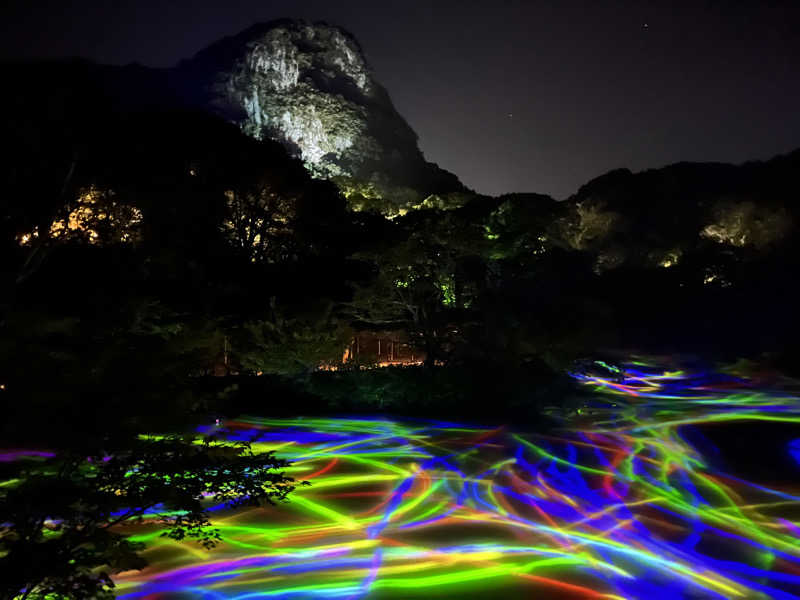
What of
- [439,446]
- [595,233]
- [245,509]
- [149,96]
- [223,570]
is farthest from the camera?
[149,96]

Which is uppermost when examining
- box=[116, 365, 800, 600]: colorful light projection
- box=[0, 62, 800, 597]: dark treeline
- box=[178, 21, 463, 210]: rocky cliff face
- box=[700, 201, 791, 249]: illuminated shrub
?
box=[178, 21, 463, 210]: rocky cliff face

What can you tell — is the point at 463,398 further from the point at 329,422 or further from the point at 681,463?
the point at 681,463

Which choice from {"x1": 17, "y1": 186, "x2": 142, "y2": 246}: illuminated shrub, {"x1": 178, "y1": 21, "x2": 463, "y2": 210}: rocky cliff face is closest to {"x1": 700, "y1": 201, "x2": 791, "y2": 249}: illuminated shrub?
{"x1": 178, "y1": 21, "x2": 463, "y2": 210}: rocky cliff face

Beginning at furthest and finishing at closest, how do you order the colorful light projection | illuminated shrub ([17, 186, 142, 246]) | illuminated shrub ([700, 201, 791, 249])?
1. illuminated shrub ([700, 201, 791, 249])
2. illuminated shrub ([17, 186, 142, 246])
3. the colorful light projection

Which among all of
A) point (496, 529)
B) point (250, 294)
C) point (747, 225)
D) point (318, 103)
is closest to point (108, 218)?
point (250, 294)

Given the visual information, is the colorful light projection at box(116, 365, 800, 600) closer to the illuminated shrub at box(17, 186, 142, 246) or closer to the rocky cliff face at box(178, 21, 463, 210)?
the illuminated shrub at box(17, 186, 142, 246)

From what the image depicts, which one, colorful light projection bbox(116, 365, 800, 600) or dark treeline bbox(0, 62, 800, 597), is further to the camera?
colorful light projection bbox(116, 365, 800, 600)

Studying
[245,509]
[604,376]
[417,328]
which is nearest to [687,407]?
[604,376]
